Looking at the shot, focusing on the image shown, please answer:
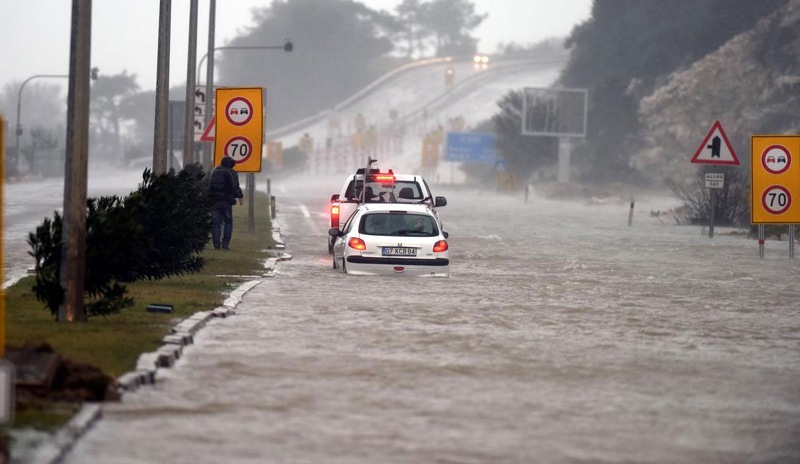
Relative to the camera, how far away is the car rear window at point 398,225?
23.3 m

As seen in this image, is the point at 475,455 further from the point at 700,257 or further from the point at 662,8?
the point at 662,8

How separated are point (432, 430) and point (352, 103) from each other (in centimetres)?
15176

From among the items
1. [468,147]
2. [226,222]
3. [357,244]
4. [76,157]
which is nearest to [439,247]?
[357,244]

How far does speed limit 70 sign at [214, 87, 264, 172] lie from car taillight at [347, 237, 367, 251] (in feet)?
24.0

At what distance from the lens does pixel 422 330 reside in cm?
1525

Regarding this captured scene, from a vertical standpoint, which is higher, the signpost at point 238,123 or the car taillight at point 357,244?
the signpost at point 238,123

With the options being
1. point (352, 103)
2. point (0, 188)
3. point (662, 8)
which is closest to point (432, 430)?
point (0, 188)

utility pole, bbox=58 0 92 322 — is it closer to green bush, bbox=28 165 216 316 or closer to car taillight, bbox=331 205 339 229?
green bush, bbox=28 165 216 316

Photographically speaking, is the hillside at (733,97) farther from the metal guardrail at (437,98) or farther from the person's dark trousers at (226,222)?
the person's dark trousers at (226,222)

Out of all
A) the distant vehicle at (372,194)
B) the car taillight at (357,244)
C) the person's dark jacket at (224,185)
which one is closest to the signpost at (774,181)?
the distant vehicle at (372,194)

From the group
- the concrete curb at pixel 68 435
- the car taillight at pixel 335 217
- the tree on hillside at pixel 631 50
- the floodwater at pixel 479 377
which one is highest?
the tree on hillside at pixel 631 50

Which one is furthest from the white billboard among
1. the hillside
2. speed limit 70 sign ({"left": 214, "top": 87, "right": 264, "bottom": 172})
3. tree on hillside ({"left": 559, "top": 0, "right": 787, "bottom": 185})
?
speed limit 70 sign ({"left": 214, "top": 87, "right": 264, "bottom": 172})

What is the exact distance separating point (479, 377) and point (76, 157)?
15.6 feet

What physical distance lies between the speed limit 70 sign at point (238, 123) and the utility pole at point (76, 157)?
15.4m
